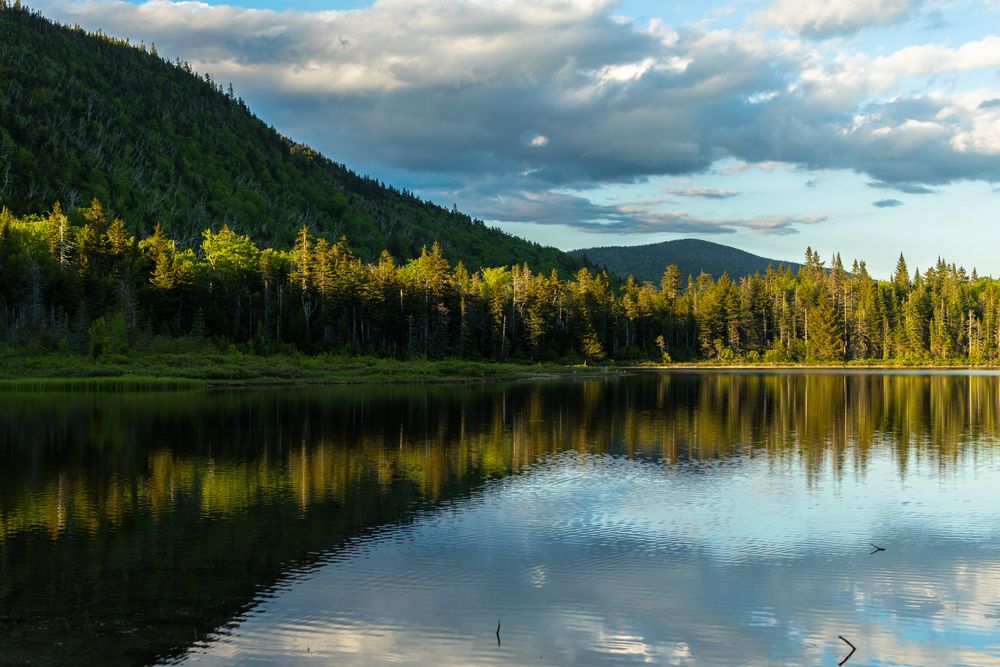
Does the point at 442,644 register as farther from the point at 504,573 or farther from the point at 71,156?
the point at 71,156

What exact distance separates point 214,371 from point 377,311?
42.9 m

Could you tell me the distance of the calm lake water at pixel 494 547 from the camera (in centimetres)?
1520

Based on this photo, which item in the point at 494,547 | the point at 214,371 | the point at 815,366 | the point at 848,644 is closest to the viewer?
the point at 848,644

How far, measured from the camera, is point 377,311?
5089 inches

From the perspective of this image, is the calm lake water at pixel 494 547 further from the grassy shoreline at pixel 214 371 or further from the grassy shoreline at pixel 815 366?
the grassy shoreline at pixel 815 366

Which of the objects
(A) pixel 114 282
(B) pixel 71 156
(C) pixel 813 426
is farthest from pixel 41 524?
(B) pixel 71 156

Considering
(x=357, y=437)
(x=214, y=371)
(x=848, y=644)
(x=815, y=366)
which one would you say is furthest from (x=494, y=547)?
(x=815, y=366)

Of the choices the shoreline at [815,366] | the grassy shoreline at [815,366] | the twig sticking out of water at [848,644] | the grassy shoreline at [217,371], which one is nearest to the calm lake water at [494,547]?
the twig sticking out of water at [848,644]

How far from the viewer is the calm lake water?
15.2m

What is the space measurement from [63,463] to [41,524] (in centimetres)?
1186

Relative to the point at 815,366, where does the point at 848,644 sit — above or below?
above

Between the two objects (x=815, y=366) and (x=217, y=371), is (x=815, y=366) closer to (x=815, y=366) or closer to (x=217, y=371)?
(x=815, y=366)

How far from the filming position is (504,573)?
19297 mm

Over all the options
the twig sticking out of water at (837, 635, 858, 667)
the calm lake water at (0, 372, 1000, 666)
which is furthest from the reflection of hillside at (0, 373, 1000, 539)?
the twig sticking out of water at (837, 635, 858, 667)
